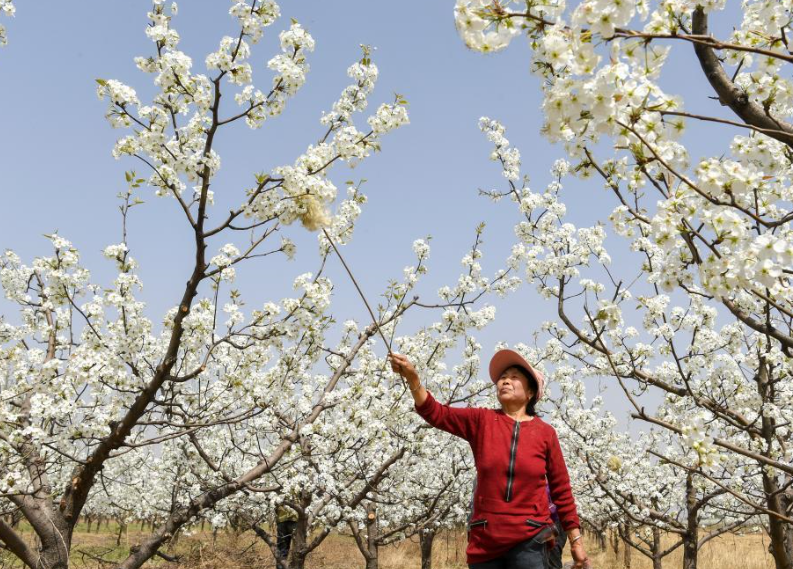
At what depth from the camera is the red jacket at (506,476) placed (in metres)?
3.28

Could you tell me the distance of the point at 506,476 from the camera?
3387 millimetres

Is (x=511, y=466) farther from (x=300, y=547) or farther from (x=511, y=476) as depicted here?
(x=300, y=547)

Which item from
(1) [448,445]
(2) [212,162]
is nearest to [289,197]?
(2) [212,162]

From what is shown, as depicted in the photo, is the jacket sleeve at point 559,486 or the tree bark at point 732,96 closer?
the tree bark at point 732,96

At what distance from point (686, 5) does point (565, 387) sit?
1167cm

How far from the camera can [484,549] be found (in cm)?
329

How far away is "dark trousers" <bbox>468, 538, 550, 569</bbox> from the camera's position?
3.21 metres

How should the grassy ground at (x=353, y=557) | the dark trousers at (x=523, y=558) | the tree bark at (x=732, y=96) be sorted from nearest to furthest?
1. the tree bark at (x=732, y=96)
2. the dark trousers at (x=523, y=558)
3. the grassy ground at (x=353, y=557)

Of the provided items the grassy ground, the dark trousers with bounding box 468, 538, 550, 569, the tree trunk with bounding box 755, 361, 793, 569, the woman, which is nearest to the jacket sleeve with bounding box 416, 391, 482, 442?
the woman

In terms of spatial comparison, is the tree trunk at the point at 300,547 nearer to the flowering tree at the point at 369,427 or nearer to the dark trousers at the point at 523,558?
the flowering tree at the point at 369,427

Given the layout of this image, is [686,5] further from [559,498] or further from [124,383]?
[124,383]

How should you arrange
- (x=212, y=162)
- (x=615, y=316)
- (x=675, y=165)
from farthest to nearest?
1. (x=212, y=162)
2. (x=615, y=316)
3. (x=675, y=165)

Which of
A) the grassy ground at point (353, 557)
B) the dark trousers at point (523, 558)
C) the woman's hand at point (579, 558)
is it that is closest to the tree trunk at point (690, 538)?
the woman's hand at point (579, 558)

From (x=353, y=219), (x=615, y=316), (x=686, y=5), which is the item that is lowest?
(x=615, y=316)
